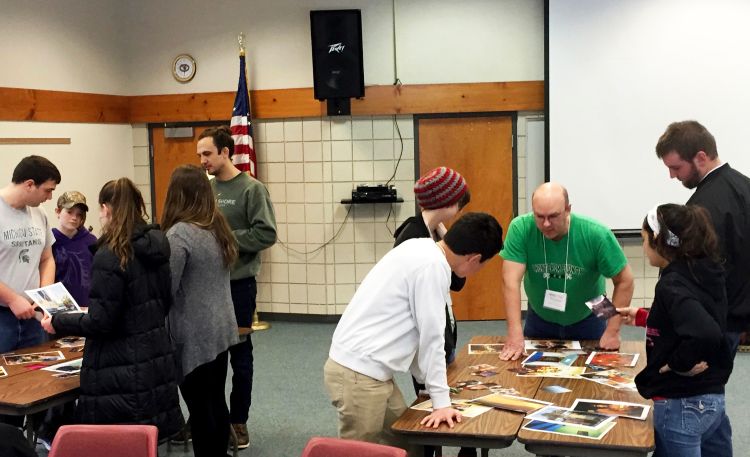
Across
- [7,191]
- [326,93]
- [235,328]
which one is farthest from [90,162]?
[235,328]

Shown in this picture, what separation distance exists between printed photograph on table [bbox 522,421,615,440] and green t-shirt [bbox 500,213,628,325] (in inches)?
41.6

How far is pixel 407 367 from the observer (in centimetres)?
264

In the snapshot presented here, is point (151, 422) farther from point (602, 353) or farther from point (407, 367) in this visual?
point (602, 353)

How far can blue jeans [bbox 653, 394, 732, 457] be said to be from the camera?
8.25 ft

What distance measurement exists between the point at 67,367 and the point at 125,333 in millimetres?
478

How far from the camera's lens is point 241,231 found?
4207 millimetres

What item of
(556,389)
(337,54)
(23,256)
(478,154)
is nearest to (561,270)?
(556,389)

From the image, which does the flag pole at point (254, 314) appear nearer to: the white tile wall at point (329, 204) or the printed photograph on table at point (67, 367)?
the white tile wall at point (329, 204)

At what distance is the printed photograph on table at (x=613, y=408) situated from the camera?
8.52ft

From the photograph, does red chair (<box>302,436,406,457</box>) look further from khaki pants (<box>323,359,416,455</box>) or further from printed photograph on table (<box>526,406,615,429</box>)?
printed photograph on table (<box>526,406,615,429</box>)

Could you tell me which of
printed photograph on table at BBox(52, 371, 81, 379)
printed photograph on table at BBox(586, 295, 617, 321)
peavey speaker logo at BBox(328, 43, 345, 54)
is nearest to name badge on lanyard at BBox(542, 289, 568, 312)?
printed photograph on table at BBox(586, 295, 617, 321)

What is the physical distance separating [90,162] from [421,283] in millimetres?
5557

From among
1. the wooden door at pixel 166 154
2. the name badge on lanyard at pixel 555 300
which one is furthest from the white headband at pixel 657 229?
the wooden door at pixel 166 154

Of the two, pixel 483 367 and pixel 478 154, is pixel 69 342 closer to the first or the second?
pixel 483 367
